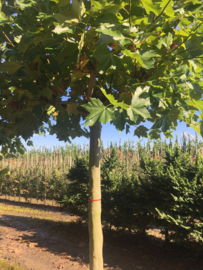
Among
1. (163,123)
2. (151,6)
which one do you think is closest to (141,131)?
(163,123)

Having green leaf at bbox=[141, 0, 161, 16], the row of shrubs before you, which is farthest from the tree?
the row of shrubs

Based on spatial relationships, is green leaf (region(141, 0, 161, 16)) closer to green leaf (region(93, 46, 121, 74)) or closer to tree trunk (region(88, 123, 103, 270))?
A: green leaf (region(93, 46, 121, 74))

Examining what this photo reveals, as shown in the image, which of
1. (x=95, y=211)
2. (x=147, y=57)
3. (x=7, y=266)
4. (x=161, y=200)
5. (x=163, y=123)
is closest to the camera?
(x=147, y=57)

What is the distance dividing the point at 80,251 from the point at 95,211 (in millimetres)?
3353

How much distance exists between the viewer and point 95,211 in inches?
77.2

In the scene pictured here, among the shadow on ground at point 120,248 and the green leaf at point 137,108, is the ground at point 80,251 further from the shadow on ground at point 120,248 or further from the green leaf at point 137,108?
the green leaf at point 137,108

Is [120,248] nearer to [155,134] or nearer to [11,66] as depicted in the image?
[155,134]

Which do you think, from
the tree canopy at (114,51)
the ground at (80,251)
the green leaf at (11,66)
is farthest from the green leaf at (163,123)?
the ground at (80,251)

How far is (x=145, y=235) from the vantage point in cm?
510

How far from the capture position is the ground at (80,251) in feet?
13.1

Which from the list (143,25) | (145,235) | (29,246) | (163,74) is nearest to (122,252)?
(145,235)

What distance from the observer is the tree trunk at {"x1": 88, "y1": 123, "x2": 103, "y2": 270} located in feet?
6.14

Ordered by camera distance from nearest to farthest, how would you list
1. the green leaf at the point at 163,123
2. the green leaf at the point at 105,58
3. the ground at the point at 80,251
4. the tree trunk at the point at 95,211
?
the green leaf at the point at 105,58 → the green leaf at the point at 163,123 → the tree trunk at the point at 95,211 → the ground at the point at 80,251

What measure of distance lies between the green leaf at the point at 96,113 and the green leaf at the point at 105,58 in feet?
0.75
